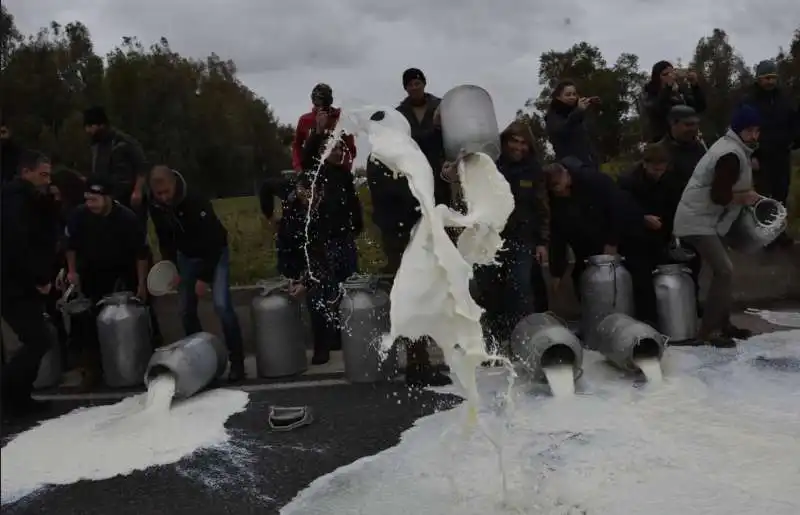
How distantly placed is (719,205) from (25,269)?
15.1ft

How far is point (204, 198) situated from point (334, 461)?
8.32ft

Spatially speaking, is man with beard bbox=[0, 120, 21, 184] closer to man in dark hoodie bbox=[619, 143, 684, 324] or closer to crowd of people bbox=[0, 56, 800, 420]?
crowd of people bbox=[0, 56, 800, 420]

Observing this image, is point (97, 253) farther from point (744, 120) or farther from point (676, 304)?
point (744, 120)

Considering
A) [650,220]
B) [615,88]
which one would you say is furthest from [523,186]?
[615,88]

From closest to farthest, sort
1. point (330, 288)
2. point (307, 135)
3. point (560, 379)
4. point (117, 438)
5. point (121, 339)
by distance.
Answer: point (117, 438) < point (560, 379) < point (121, 339) < point (330, 288) < point (307, 135)

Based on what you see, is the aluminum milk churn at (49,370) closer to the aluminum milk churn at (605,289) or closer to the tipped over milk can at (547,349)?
the tipped over milk can at (547,349)

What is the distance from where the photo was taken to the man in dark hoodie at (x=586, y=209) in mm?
6059

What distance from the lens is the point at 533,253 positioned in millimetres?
6023

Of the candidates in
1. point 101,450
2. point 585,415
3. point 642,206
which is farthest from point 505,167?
point 101,450

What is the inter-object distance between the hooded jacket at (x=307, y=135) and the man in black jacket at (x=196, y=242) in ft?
2.64

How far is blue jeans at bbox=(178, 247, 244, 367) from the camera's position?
5965 millimetres

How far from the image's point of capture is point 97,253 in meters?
6.16

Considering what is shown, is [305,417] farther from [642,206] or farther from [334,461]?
[642,206]

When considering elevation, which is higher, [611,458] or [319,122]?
[319,122]
